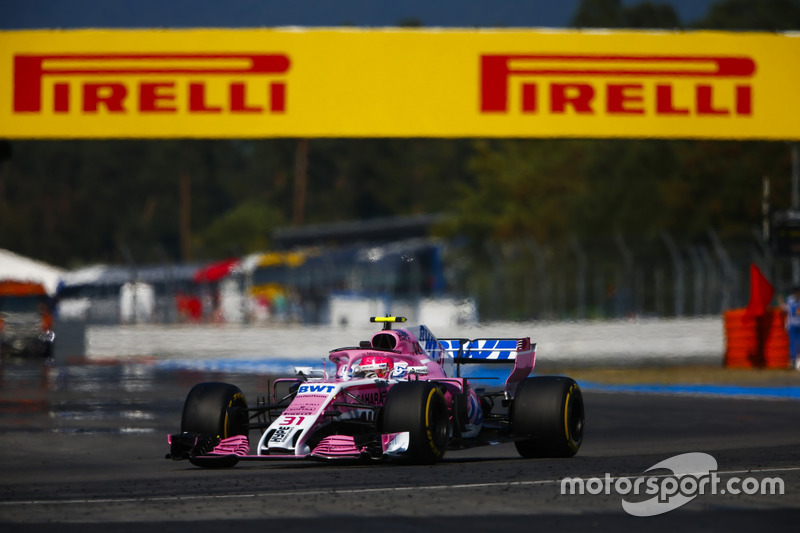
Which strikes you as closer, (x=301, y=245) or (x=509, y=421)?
(x=509, y=421)

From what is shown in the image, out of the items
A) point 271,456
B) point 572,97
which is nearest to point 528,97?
point 572,97

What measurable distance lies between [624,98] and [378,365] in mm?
13845

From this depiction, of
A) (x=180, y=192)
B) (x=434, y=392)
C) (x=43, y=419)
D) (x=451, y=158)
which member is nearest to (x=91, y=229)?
(x=180, y=192)

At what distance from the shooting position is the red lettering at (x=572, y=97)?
2488 cm

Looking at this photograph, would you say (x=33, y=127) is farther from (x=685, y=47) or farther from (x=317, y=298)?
(x=317, y=298)

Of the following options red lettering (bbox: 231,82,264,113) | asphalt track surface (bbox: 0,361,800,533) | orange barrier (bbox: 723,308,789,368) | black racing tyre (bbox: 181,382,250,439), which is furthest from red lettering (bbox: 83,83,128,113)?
black racing tyre (bbox: 181,382,250,439)

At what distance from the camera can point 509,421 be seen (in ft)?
41.9

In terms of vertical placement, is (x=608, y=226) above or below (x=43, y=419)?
above

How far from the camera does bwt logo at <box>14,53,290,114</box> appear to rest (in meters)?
24.8

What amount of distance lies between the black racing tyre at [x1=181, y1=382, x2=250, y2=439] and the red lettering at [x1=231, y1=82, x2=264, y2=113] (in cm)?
1362

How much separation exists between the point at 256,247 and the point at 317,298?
49.3 meters

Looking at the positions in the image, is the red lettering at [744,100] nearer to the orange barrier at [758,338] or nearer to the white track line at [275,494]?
the orange barrier at [758,338]

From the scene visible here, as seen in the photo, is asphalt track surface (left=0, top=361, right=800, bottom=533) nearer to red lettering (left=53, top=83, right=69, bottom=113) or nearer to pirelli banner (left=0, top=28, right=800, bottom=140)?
pirelli banner (left=0, top=28, right=800, bottom=140)

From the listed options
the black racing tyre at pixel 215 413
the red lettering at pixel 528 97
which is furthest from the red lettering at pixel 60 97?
the black racing tyre at pixel 215 413
